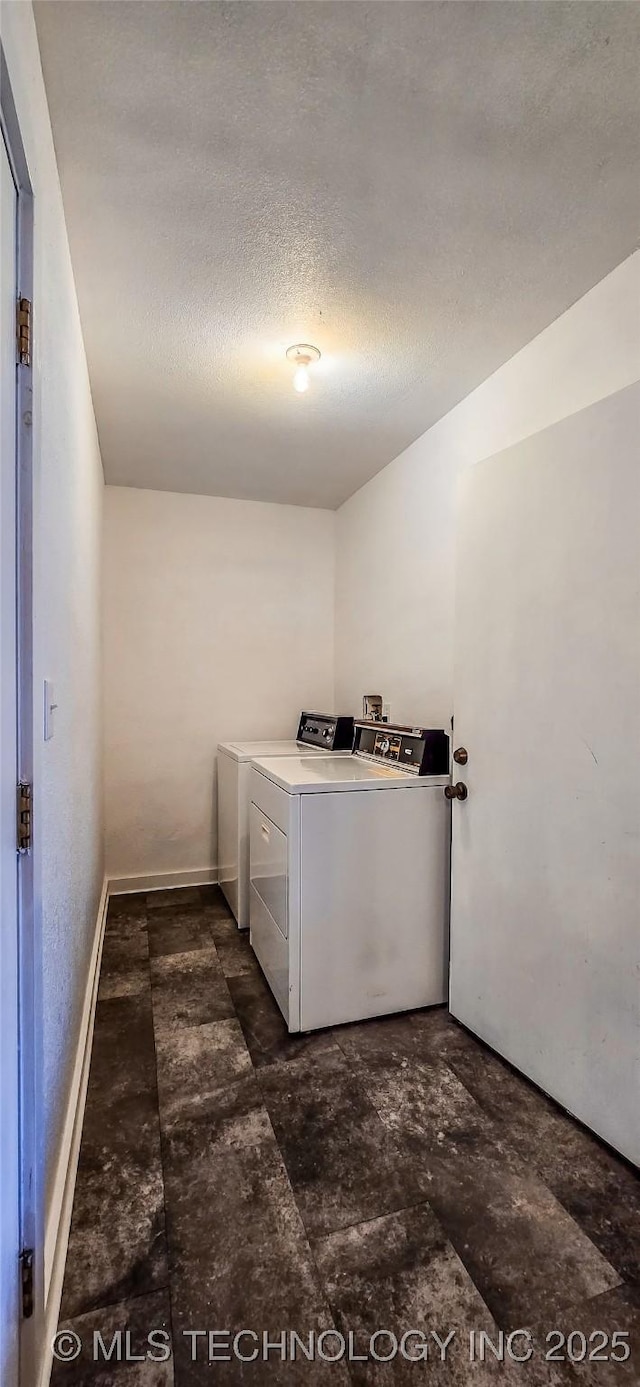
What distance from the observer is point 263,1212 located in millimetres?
1290

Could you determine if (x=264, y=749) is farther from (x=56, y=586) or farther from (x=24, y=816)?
(x=24, y=816)

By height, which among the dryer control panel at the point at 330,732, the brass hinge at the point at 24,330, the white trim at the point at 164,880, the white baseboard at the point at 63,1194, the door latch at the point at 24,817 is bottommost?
the white trim at the point at 164,880

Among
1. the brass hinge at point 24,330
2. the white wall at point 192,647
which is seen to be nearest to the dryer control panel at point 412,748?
the white wall at point 192,647

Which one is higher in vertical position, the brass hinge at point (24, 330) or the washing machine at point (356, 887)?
the brass hinge at point (24, 330)

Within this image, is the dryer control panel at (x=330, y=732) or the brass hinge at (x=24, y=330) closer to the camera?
the brass hinge at (x=24, y=330)

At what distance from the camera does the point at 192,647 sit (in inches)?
137

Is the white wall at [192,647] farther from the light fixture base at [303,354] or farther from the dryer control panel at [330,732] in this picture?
the light fixture base at [303,354]

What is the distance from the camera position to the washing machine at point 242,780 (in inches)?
110

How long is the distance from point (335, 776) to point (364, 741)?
690 mm

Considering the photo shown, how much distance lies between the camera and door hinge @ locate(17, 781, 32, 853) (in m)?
0.90

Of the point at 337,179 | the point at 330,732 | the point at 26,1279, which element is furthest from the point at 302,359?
the point at 26,1279

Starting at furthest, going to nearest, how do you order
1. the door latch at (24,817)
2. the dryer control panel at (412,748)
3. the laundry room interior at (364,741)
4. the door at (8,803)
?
1. the dryer control panel at (412,748)
2. the laundry room interior at (364,741)
3. the door latch at (24,817)
4. the door at (8,803)

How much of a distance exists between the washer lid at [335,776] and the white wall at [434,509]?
0.35m

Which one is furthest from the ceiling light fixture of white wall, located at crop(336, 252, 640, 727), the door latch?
the door latch
